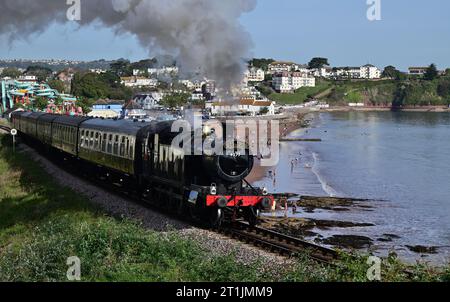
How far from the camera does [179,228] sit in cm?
2227

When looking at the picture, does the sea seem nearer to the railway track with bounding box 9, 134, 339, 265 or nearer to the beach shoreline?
the beach shoreline

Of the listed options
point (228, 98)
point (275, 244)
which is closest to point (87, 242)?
point (275, 244)

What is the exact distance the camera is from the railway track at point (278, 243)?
18562mm

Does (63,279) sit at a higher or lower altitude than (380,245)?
higher

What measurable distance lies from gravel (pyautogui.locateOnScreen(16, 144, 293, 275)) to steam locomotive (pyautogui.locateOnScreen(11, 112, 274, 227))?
2.36ft

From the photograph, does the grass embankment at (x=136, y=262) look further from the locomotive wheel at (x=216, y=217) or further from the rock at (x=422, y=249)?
the rock at (x=422, y=249)

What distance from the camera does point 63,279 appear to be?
14352 millimetres

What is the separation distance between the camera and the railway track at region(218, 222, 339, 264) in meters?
18.6

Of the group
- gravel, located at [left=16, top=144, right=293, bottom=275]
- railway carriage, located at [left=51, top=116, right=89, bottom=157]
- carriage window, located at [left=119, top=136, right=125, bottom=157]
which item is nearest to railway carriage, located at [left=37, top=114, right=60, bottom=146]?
railway carriage, located at [left=51, top=116, right=89, bottom=157]

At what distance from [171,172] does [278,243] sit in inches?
204
